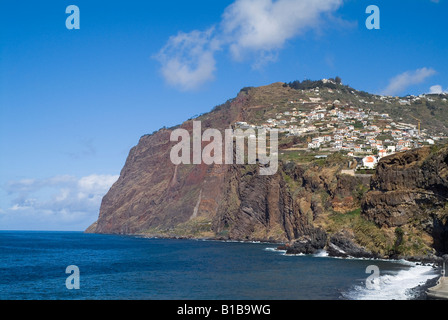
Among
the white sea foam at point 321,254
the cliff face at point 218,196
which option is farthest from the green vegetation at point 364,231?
the cliff face at point 218,196

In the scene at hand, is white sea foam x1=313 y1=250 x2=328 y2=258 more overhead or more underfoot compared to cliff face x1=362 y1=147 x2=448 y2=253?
more underfoot

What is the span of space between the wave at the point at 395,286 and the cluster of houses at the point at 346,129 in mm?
53473

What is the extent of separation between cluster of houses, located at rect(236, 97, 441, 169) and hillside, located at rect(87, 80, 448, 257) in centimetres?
32

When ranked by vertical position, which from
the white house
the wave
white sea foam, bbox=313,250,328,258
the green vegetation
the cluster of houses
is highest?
the cluster of houses

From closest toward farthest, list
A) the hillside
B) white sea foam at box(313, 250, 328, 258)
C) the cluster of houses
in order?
white sea foam at box(313, 250, 328, 258) → the hillside → the cluster of houses

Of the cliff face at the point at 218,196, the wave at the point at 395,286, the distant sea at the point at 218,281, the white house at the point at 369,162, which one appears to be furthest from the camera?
the white house at the point at 369,162

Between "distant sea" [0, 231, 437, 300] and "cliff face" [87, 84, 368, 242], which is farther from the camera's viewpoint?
"cliff face" [87, 84, 368, 242]

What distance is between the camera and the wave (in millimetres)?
28844

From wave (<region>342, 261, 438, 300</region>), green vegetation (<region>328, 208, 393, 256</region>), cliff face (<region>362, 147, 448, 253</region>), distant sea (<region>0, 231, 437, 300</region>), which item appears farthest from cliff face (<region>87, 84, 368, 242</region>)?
wave (<region>342, 261, 438, 300</region>)

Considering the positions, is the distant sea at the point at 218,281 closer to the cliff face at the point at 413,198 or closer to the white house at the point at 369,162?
the cliff face at the point at 413,198

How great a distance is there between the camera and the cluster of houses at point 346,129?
10756cm

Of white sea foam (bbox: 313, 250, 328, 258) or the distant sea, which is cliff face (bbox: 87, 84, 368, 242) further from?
the distant sea
